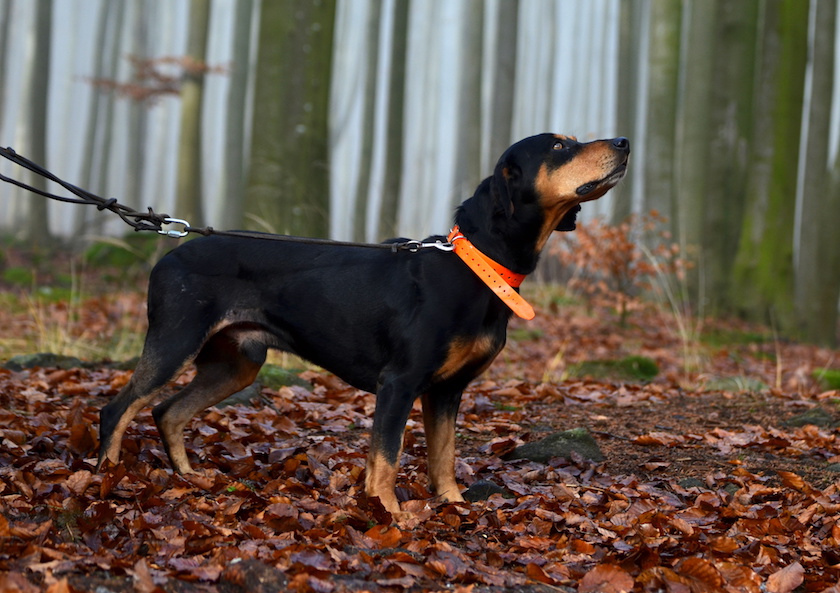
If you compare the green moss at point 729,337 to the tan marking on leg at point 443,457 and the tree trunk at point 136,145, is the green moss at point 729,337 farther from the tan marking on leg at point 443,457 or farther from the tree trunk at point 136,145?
the tree trunk at point 136,145

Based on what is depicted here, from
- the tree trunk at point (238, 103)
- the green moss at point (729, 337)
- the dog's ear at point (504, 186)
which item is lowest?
the green moss at point (729, 337)

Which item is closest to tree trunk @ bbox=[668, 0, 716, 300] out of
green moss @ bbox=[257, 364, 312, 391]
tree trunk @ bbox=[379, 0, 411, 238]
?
tree trunk @ bbox=[379, 0, 411, 238]

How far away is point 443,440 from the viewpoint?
4691 mm

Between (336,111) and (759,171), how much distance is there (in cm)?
3069

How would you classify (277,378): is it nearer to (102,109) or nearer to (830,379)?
(830,379)

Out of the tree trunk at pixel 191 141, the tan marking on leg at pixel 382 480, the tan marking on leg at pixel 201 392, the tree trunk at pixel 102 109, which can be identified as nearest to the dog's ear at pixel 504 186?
the tan marking on leg at pixel 382 480

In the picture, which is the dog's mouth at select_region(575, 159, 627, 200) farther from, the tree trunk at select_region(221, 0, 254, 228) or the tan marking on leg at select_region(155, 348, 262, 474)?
the tree trunk at select_region(221, 0, 254, 228)

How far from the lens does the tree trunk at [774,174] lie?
1474cm

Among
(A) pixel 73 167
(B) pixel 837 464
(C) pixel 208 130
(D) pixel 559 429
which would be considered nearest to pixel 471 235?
(D) pixel 559 429

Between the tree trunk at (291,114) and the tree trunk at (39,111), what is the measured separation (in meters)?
9.74

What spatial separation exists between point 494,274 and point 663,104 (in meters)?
13.5

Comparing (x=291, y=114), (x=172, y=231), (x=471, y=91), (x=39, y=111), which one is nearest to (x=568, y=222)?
(x=172, y=231)

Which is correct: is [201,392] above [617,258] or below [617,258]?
below

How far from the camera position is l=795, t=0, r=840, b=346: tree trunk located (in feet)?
47.9
